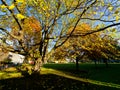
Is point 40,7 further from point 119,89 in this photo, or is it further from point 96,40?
point 119,89

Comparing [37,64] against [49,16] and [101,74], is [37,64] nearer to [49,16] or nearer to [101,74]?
[49,16]

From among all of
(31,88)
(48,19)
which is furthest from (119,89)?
(48,19)

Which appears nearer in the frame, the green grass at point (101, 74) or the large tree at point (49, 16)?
the large tree at point (49, 16)

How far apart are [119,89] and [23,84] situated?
8846 millimetres

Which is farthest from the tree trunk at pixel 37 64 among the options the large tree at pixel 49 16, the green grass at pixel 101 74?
the green grass at pixel 101 74

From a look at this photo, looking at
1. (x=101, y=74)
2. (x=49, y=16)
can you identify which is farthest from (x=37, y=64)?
(x=101, y=74)

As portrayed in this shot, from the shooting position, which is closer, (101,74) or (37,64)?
(37,64)

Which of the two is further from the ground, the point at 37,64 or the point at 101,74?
the point at 37,64

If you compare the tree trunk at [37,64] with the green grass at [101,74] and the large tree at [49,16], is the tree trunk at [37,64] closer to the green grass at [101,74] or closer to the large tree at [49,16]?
the large tree at [49,16]

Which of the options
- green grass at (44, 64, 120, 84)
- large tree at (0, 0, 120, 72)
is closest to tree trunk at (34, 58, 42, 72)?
large tree at (0, 0, 120, 72)

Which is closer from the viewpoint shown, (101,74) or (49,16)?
(49,16)

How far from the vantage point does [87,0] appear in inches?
449

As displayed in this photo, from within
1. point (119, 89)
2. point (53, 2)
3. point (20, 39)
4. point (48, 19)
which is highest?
point (53, 2)

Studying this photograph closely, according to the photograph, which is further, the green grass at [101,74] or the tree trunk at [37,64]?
the green grass at [101,74]
